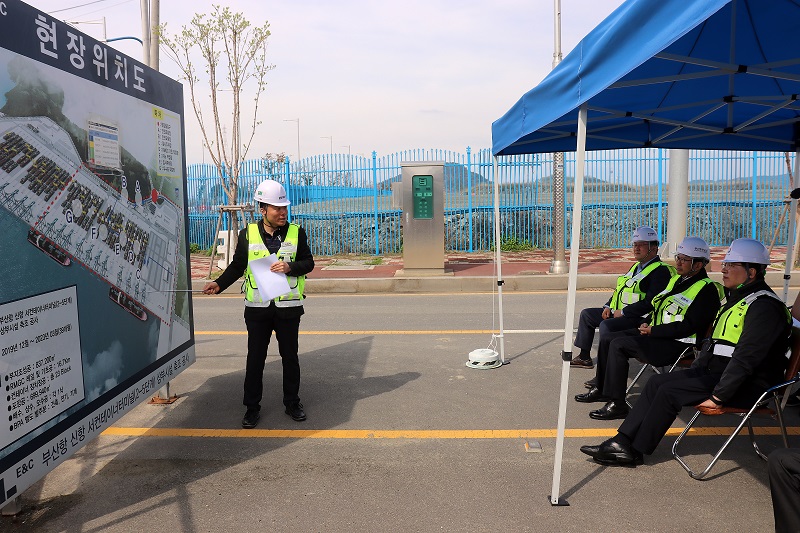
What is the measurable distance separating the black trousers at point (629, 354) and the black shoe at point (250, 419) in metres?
2.76

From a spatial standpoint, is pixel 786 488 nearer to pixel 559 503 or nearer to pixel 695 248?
pixel 559 503

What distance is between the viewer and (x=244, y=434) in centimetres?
492

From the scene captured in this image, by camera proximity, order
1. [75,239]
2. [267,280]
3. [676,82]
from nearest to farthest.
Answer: [75,239]
[267,280]
[676,82]

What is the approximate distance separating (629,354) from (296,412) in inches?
105

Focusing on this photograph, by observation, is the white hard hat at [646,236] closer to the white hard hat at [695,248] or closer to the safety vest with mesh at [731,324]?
the white hard hat at [695,248]

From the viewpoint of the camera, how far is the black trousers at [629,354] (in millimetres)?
5098

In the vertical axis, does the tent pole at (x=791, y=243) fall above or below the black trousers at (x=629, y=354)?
above

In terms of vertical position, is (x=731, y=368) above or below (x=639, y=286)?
below

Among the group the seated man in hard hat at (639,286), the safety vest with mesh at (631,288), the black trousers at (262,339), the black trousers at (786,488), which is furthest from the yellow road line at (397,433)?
the black trousers at (786,488)

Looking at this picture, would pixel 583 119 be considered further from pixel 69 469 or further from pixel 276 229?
pixel 69 469

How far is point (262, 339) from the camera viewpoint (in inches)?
202

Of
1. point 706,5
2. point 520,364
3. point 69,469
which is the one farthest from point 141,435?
point 706,5

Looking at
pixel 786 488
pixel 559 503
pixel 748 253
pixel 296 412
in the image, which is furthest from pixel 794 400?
pixel 296 412

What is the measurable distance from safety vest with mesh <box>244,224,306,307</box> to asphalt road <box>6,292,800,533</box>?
968mm
